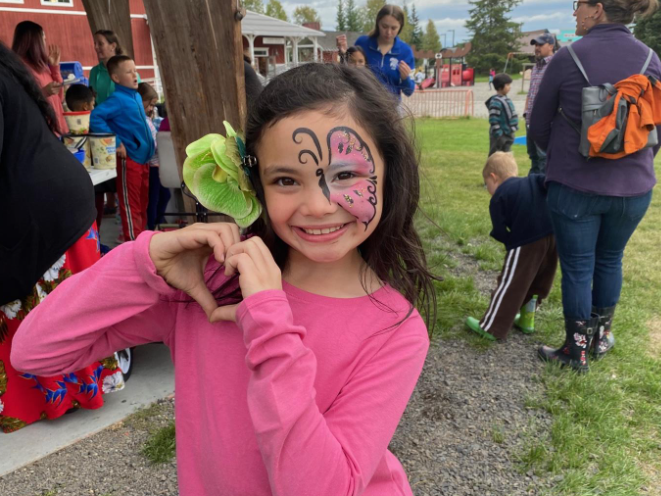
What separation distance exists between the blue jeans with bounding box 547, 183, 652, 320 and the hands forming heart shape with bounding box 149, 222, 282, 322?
2.34m

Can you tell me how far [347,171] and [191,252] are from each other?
38 centimetres

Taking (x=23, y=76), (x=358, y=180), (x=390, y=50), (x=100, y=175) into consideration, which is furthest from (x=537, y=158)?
(x=358, y=180)

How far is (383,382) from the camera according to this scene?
3.55 feet

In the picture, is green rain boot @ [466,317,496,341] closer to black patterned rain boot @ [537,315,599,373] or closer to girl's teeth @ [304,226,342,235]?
black patterned rain boot @ [537,315,599,373]

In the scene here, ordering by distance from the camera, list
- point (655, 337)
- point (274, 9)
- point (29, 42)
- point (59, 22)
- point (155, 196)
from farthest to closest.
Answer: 1. point (274, 9)
2. point (59, 22)
3. point (155, 196)
4. point (29, 42)
5. point (655, 337)

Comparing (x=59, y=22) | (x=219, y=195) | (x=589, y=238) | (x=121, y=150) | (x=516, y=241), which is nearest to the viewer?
(x=219, y=195)

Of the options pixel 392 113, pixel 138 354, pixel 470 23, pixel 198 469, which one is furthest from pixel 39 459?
pixel 470 23

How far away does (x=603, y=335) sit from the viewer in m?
3.32

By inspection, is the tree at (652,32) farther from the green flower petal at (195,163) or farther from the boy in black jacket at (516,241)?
the green flower petal at (195,163)

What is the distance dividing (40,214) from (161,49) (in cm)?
87

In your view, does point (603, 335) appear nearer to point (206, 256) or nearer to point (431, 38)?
point (206, 256)

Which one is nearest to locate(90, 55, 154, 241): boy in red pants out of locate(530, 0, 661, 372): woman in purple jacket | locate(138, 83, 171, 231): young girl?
locate(138, 83, 171, 231): young girl

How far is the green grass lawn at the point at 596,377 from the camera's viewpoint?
2424mm

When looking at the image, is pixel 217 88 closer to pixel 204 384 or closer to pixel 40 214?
pixel 40 214
